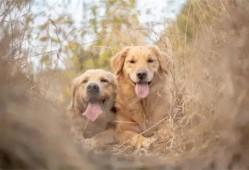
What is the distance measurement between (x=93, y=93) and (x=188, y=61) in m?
0.94

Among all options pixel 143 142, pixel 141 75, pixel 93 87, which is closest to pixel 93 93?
pixel 93 87

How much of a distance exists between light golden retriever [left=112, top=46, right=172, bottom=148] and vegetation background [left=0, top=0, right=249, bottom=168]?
169 millimetres

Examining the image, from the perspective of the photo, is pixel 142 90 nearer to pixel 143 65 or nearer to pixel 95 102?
pixel 143 65

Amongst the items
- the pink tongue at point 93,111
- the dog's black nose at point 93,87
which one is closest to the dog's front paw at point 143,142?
the pink tongue at point 93,111

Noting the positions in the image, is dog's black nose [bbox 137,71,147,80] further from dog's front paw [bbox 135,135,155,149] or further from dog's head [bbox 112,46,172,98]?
dog's front paw [bbox 135,135,155,149]

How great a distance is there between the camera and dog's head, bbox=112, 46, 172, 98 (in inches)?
204

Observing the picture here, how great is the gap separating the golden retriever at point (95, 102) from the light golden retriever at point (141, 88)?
0.12 m

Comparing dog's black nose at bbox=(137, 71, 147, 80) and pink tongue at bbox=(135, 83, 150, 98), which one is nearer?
dog's black nose at bbox=(137, 71, 147, 80)

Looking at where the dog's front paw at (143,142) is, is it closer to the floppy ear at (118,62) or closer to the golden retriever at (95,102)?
the golden retriever at (95,102)

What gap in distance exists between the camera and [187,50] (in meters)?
4.95

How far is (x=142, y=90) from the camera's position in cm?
526

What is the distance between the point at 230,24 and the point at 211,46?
1.54 feet

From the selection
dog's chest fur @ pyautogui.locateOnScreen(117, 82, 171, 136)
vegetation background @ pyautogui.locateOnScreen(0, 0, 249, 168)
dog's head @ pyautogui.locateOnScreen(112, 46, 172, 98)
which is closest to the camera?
vegetation background @ pyautogui.locateOnScreen(0, 0, 249, 168)

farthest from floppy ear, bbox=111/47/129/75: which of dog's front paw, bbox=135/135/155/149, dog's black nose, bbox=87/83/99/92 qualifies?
dog's front paw, bbox=135/135/155/149
